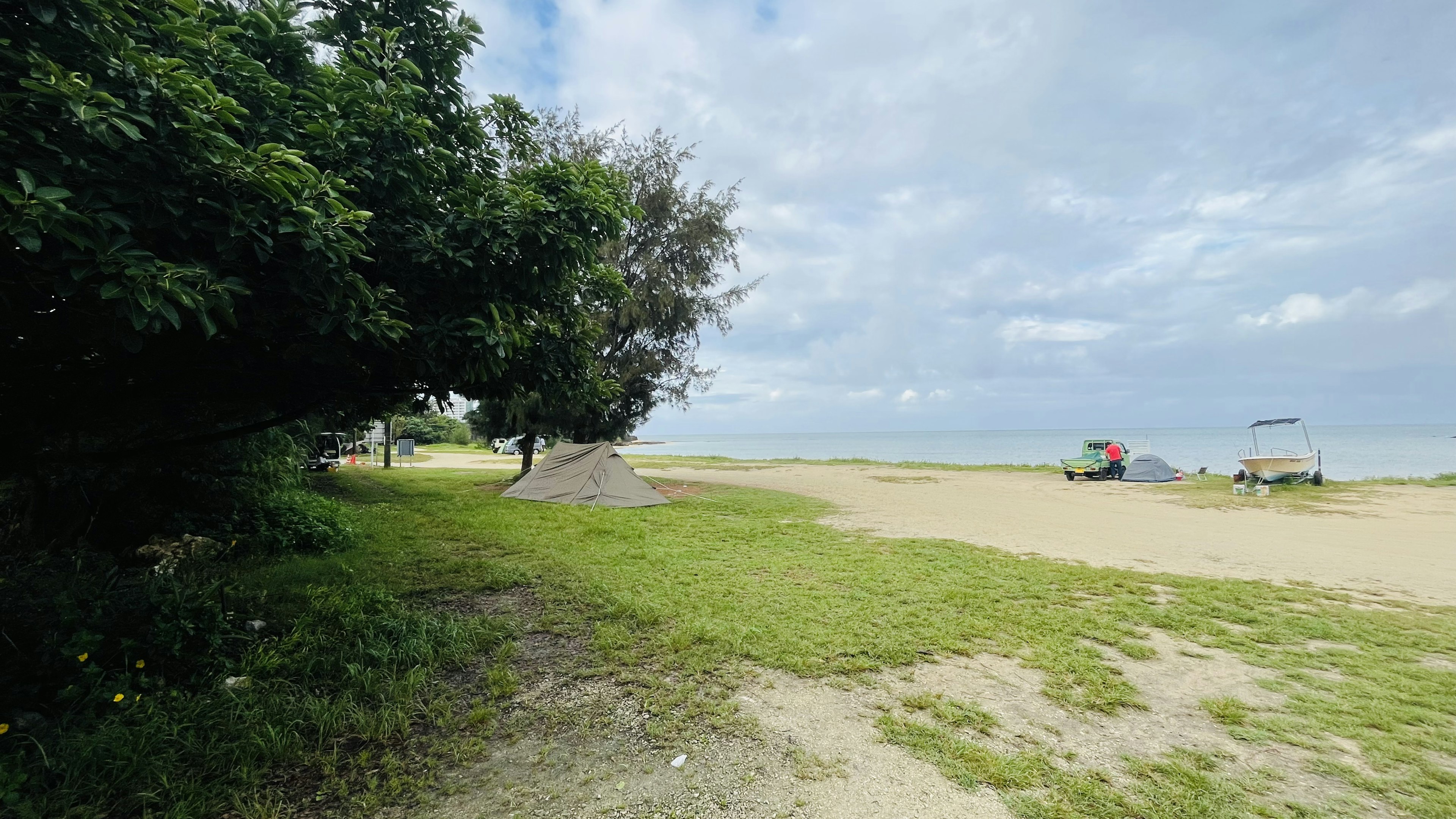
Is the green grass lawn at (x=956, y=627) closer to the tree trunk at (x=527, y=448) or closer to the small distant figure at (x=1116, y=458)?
the tree trunk at (x=527, y=448)

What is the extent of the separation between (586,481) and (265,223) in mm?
10103

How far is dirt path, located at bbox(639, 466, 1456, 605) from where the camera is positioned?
7.07 metres

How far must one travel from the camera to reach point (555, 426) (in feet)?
49.4

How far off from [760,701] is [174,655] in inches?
131

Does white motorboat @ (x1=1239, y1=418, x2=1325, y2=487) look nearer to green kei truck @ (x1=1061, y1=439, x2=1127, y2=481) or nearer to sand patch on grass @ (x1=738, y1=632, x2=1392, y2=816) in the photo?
green kei truck @ (x1=1061, y1=439, x2=1127, y2=481)

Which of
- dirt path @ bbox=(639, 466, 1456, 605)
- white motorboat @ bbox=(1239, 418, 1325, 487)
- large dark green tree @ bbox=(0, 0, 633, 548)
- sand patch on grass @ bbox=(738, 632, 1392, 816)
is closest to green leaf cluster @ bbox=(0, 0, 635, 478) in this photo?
large dark green tree @ bbox=(0, 0, 633, 548)

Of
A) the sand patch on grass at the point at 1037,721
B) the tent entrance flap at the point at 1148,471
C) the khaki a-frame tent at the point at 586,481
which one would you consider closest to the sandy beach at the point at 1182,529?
the tent entrance flap at the point at 1148,471

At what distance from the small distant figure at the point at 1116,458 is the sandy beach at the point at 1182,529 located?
215 centimetres

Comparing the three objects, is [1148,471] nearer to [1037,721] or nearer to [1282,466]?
[1282,466]

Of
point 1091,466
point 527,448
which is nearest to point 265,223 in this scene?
point 527,448

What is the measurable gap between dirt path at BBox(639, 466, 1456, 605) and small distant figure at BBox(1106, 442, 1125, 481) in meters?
2.62

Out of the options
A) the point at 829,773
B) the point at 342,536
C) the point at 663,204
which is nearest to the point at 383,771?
the point at 829,773

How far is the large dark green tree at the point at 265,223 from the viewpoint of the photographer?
201 cm

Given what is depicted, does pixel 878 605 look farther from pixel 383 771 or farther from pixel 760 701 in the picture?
pixel 383 771
